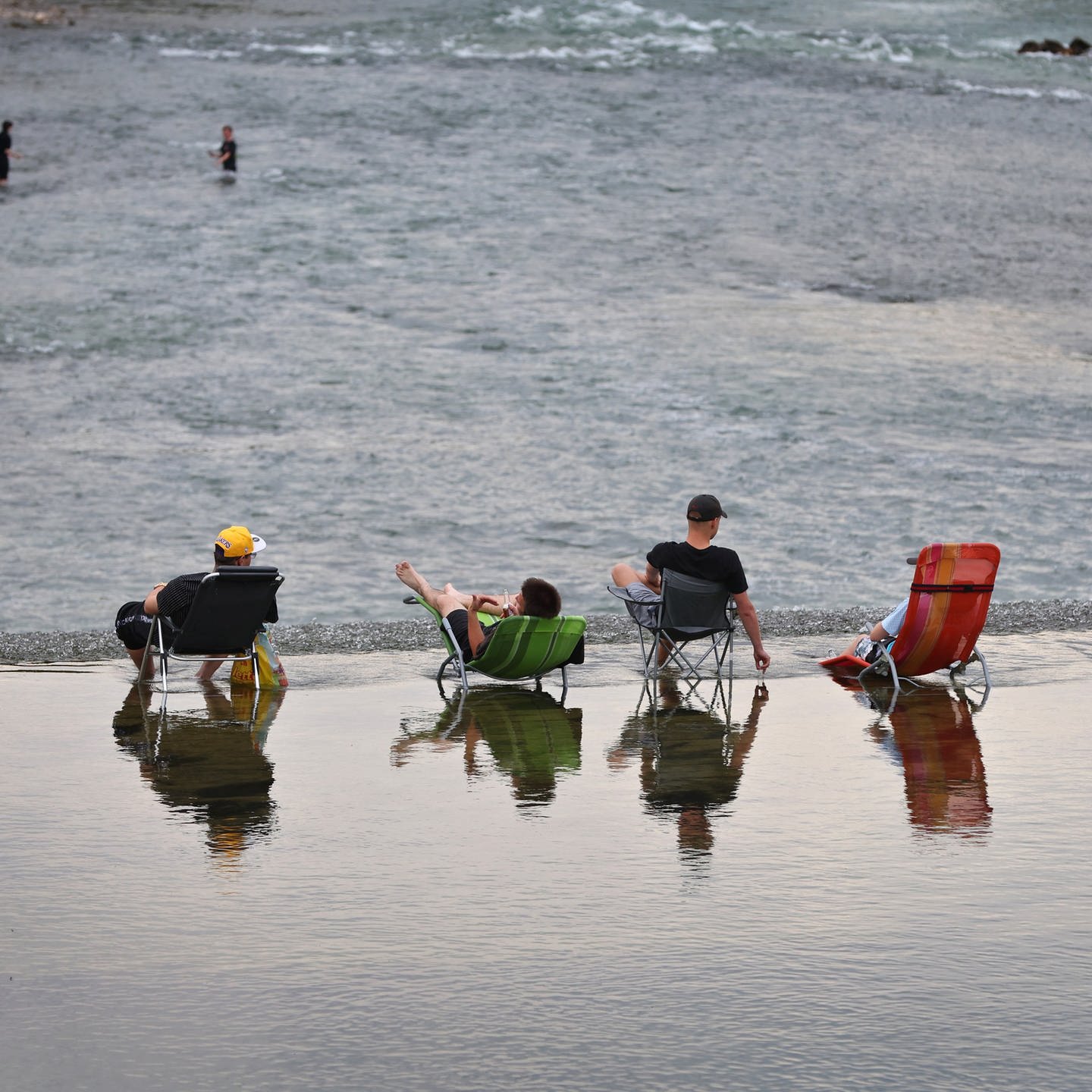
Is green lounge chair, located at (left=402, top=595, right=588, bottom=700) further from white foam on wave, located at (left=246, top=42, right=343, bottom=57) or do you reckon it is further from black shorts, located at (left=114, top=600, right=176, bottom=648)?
white foam on wave, located at (left=246, top=42, right=343, bottom=57)

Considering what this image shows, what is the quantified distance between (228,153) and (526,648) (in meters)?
48.3

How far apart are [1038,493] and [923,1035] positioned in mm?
29210

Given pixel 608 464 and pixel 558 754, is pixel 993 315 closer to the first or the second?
pixel 608 464

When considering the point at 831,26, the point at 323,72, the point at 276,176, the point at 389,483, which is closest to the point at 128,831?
the point at 389,483

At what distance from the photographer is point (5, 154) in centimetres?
5141

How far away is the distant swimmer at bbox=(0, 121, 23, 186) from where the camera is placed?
50719 millimetres

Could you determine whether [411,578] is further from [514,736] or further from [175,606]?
[514,736]

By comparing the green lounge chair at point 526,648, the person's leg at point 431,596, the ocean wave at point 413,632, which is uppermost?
the person's leg at point 431,596

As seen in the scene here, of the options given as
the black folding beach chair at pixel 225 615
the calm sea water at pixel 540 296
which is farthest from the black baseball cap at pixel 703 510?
the calm sea water at pixel 540 296

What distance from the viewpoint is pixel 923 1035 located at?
4262mm

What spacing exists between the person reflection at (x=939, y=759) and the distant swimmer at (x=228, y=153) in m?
48.5

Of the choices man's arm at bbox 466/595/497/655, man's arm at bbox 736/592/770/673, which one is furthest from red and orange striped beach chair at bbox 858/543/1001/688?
man's arm at bbox 466/595/497/655

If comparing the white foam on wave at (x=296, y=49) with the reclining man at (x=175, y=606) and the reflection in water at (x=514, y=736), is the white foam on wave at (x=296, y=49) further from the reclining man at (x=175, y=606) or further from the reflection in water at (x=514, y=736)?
the reflection in water at (x=514, y=736)

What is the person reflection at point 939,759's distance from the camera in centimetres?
659
